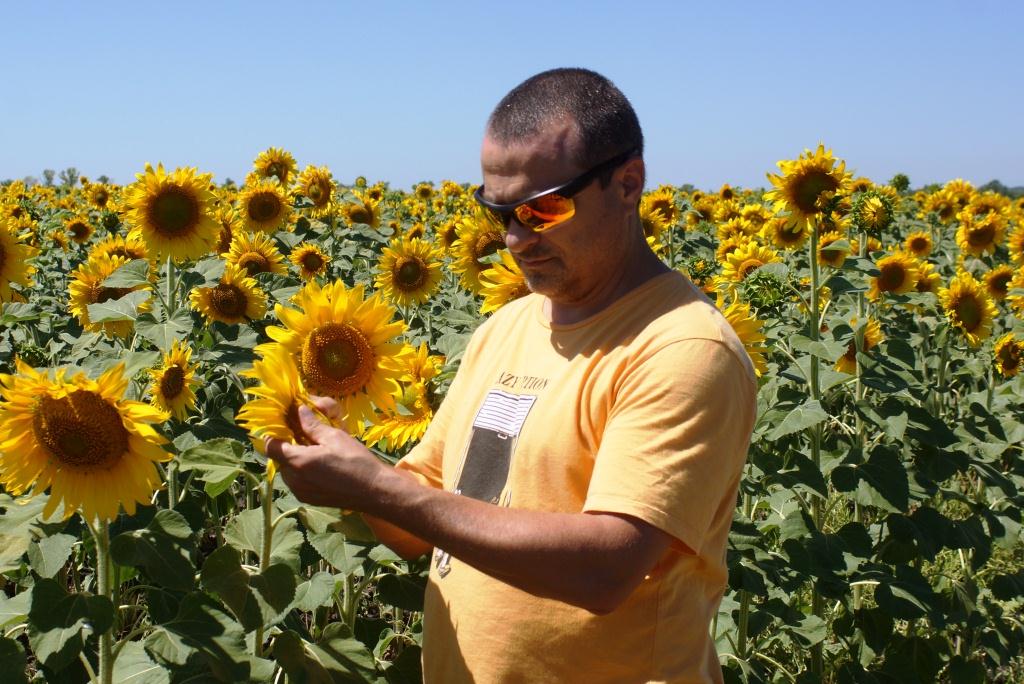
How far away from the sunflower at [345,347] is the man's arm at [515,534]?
0.53 meters

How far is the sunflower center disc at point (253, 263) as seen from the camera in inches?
213

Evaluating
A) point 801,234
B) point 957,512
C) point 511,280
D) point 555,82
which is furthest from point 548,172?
point 957,512

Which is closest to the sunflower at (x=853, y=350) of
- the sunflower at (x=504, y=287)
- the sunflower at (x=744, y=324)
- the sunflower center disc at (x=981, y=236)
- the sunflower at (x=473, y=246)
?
the sunflower at (x=744, y=324)

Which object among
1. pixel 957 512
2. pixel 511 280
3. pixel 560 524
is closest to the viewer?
pixel 560 524

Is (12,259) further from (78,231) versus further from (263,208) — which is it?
(78,231)

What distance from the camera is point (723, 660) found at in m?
3.34

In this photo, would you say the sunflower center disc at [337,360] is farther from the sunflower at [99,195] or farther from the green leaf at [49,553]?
the sunflower at [99,195]

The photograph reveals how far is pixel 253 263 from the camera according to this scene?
17.8 feet

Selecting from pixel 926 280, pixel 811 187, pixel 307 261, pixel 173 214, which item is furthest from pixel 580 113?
pixel 307 261

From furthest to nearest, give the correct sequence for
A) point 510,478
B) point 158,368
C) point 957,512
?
1. point 957,512
2. point 158,368
3. point 510,478

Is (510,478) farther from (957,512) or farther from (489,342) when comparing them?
(957,512)

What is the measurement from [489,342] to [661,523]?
74 cm

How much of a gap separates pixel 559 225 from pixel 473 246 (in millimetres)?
3362

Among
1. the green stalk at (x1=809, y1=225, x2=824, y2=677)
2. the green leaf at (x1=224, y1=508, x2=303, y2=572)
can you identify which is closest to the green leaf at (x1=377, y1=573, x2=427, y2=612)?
the green leaf at (x1=224, y1=508, x2=303, y2=572)
